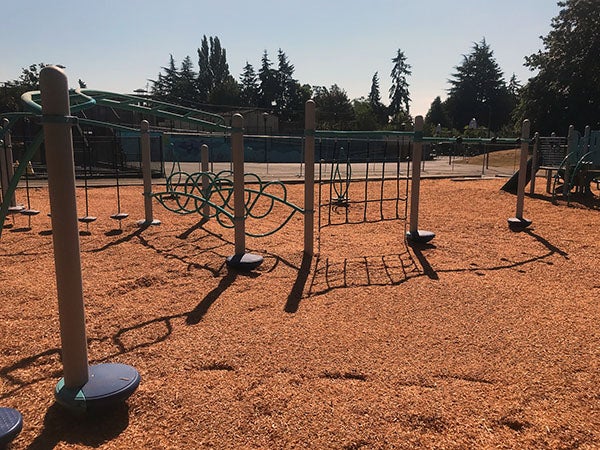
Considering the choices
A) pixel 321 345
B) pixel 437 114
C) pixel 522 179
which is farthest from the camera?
pixel 437 114

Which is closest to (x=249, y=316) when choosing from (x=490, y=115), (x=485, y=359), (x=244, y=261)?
(x=244, y=261)

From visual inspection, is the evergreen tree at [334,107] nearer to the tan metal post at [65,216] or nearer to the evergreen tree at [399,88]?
the evergreen tree at [399,88]

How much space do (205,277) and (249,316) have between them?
3.84 ft

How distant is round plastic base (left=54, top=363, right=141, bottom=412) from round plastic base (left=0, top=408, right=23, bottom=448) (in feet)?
0.66

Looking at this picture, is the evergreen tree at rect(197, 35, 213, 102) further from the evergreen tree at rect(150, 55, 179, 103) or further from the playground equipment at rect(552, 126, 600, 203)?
the playground equipment at rect(552, 126, 600, 203)

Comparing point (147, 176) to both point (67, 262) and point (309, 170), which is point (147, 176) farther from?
point (67, 262)

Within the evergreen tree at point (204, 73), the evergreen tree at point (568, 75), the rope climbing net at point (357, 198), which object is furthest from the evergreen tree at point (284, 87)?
the rope climbing net at point (357, 198)

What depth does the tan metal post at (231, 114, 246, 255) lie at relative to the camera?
4854 millimetres

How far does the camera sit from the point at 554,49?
3575cm

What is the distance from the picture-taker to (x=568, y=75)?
34844 millimetres

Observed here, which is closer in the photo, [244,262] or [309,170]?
[244,262]

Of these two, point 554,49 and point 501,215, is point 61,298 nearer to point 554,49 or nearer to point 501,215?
point 501,215

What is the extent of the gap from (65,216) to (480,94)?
76.8 metres

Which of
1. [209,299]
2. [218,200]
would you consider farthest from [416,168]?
[218,200]
